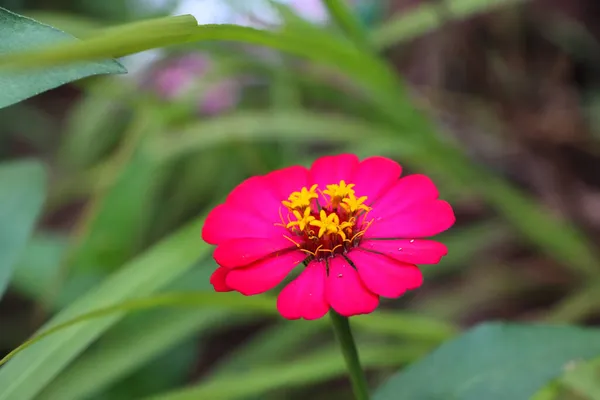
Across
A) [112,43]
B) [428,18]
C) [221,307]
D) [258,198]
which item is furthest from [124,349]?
[428,18]

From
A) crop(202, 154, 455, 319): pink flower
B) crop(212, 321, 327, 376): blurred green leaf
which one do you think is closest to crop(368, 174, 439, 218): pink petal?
crop(202, 154, 455, 319): pink flower

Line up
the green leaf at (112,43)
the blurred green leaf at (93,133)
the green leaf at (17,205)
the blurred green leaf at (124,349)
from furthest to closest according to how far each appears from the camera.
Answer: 1. the blurred green leaf at (93,133)
2. the blurred green leaf at (124,349)
3. the green leaf at (17,205)
4. the green leaf at (112,43)

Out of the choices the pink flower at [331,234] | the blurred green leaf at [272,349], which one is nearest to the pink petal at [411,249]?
the pink flower at [331,234]

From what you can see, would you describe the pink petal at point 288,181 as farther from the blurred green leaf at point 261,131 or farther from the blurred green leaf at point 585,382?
the blurred green leaf at point 261,131

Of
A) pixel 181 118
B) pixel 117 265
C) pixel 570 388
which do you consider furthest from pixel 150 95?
pixel 570 388

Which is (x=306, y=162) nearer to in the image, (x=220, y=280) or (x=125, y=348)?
(x=125, y=348)

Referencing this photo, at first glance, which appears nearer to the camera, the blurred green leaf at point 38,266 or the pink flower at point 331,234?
the pink flower at point 331,234

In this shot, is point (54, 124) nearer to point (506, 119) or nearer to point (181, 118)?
point (181, 118)
